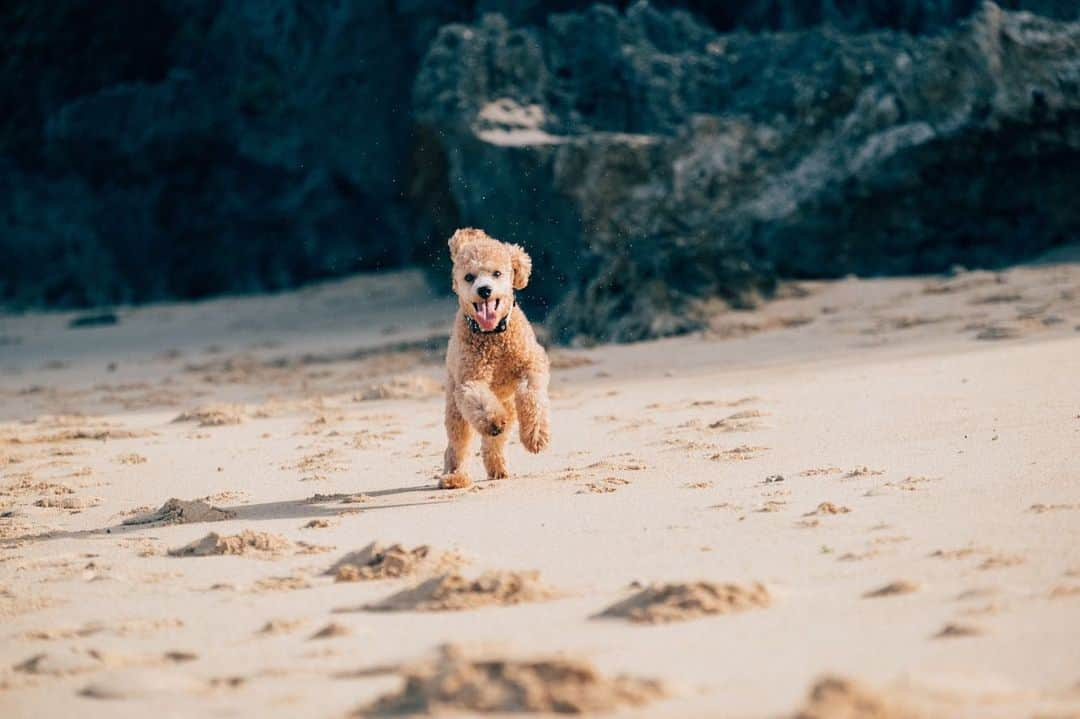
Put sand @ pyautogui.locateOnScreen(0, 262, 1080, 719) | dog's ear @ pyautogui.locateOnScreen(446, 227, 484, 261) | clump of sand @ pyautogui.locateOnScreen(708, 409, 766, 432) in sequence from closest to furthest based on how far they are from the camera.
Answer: sand @ pyautogui.locateOnScreen(0, 262, 1080, 719)
dog's ear @ pyautogui.locateOnScreen(446, 227, 484, 261)
clump of sand @ pyautogui.locateOnScreen(708, 409, 766, 432)

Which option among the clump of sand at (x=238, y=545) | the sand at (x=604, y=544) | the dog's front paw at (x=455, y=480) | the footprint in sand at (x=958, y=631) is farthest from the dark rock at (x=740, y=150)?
the footprint in sand at (x=958, y=631)

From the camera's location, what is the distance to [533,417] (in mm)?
6043

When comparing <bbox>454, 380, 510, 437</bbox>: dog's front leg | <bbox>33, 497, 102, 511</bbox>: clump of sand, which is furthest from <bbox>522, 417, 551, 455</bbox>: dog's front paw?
<bbox>33, 497, 102, 511</bbox>: clump of sand

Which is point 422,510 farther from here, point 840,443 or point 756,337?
point 756,337

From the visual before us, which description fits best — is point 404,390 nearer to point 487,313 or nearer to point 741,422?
point 741,422

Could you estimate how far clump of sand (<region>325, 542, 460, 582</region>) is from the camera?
14.3ft

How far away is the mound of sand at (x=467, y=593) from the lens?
12.8 ft

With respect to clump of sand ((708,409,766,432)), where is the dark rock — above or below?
above

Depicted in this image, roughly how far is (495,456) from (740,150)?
767cm

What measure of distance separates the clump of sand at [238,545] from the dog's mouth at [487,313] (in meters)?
1.53

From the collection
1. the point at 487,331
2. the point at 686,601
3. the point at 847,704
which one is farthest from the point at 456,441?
the point at 847,704

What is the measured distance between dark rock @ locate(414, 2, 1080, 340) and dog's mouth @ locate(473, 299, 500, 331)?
5394mm

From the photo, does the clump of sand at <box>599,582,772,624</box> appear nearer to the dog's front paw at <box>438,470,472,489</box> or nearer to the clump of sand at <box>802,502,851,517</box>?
the clump of sand at <box>802,502,851,517</box>

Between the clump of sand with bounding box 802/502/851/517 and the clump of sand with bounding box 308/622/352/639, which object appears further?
the clump of sand with bounding box 802/502/851/517
